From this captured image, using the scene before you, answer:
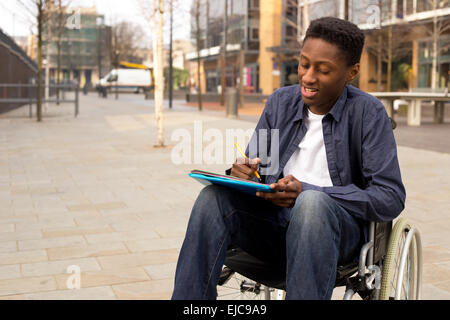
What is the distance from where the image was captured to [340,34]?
236 centimetres

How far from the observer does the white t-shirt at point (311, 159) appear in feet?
8.23

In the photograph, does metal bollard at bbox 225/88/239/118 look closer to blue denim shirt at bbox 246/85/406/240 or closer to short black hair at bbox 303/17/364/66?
blue denim shirt at bbox 246/85/406/240

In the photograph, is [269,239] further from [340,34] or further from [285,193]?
[340,34]

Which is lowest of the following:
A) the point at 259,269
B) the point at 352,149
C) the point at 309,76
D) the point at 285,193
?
the point at 259,269

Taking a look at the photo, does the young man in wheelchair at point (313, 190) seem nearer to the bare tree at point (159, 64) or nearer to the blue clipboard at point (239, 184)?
the blue clipboard at point (239, 184)

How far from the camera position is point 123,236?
504cm

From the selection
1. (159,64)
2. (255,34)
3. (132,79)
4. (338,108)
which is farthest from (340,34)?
(132,79)

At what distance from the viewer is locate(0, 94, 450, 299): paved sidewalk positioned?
3.88 m

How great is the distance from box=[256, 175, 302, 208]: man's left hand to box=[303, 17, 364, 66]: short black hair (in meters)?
0.57

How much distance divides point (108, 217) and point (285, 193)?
378 cm

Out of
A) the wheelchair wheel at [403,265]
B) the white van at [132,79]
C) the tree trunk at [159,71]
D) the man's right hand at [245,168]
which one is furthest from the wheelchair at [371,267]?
the white van at [132,79]

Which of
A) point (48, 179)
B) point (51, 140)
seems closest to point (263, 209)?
point (48, 179)

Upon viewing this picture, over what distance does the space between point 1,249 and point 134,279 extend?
1352mm

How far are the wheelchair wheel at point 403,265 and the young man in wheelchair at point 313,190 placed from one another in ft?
0.39
